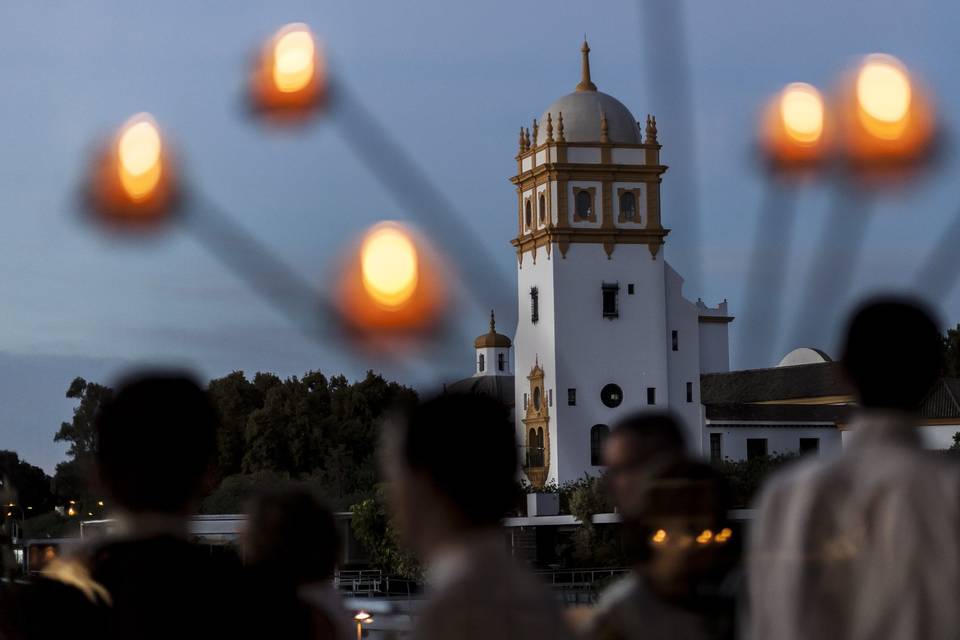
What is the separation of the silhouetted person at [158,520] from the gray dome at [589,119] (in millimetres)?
77660

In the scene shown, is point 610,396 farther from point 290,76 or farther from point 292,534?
point 292,534

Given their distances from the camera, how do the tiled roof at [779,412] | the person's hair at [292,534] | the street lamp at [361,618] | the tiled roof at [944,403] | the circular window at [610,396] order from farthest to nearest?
the tiled roof at [779,412], the circular window at [610,396], the tiled roof at [944,403], the street lamp at [361,618], the person's hair at [292,534]

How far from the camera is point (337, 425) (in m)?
95.8

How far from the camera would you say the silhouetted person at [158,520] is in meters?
3.71

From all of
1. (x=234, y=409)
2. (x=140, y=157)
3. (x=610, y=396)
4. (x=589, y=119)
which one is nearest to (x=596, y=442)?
(x=610, y=396)

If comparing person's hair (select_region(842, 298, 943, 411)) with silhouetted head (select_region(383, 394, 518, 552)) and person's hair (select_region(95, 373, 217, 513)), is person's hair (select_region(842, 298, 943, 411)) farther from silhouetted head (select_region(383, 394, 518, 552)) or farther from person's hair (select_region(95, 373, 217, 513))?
person's hair (select_region(95, 373, 217, 513))

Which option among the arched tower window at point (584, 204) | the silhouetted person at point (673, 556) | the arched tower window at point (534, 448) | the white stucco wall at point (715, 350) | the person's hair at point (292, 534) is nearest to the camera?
the silhouetted person at point (673, 556)

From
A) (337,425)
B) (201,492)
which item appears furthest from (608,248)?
(201,492)

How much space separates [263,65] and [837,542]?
14.4 ft

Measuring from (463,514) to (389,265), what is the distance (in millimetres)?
2833

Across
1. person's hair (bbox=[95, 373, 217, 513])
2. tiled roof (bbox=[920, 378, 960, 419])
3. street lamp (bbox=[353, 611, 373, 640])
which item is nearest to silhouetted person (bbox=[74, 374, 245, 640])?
person's hair (bbox=[95, 373, 217, 513])

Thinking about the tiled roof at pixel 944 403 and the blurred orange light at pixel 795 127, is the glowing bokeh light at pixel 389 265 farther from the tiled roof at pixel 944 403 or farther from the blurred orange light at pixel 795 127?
the tiled roof at pixel 944 403

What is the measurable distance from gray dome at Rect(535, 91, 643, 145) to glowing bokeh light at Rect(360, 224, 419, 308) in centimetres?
7521

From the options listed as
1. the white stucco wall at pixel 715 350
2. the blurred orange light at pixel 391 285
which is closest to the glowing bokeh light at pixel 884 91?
the blurred orange light at pixel 391 285
